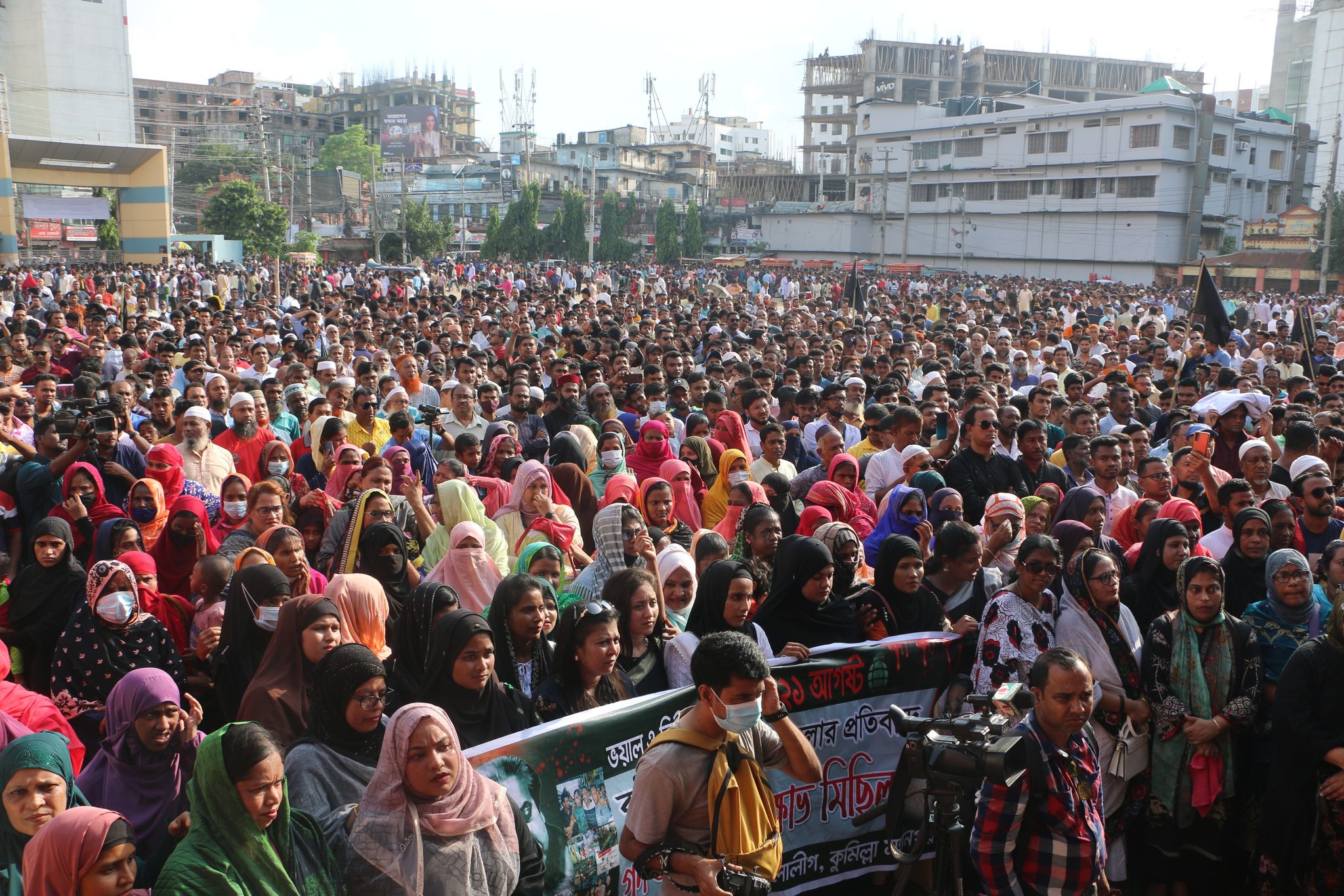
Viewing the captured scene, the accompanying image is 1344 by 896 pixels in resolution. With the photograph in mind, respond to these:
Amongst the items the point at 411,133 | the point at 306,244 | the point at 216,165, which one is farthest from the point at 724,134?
the point at 306,244

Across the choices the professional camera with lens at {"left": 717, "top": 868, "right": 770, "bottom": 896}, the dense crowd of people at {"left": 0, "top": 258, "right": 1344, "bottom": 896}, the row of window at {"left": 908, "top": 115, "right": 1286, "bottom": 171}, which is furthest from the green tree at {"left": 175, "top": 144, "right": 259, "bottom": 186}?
the professional camera with lens at {"left": 717, "top": 868, "right": 770, "bottom": 896}

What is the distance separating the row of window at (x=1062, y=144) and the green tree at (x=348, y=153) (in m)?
45.8

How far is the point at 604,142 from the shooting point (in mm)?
90438

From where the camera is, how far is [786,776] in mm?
3854

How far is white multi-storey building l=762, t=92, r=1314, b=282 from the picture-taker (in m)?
48.4

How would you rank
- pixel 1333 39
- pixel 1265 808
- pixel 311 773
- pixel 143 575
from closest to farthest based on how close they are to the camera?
1. pixel 311 773
2. pixel 1265 808
3. pixel 143 575
4. pixel 1333 39

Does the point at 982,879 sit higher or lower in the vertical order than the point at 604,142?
lower

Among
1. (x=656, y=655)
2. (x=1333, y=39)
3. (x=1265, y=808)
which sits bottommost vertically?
(x=1265, y=808)

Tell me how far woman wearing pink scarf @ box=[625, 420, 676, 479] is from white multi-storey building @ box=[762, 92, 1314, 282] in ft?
151

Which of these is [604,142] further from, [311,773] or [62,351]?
[311,773]

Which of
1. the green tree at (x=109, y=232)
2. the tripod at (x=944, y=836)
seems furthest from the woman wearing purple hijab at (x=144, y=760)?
the green tree at (x=109, y=232)

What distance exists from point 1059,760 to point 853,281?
55.0 ft

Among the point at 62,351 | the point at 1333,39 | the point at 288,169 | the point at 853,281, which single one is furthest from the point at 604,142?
the point at 62,351

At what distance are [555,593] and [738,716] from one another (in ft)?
6.71
